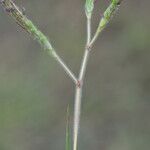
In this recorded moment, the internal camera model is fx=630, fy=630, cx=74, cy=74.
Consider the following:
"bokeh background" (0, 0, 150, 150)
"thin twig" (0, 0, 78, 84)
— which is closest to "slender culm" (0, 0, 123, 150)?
"thin twig" (0, 0, 78, 84)

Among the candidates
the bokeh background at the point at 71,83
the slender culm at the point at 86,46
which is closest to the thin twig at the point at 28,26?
the slender culm at the point at 86,46

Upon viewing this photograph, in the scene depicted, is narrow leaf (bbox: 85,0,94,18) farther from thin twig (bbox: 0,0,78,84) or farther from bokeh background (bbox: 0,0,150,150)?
bokeh background (bbox: 0,0,150,150)

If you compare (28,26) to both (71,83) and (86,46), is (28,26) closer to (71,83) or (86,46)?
(86,46)

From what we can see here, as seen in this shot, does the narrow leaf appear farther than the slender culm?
Yes

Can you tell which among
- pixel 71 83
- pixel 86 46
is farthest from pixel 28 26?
pixel 71 83

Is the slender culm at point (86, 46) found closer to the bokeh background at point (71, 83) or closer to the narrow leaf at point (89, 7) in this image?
the narrow leaf at point (89, 7)

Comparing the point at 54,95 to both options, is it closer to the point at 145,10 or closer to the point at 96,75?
the point at 96,75

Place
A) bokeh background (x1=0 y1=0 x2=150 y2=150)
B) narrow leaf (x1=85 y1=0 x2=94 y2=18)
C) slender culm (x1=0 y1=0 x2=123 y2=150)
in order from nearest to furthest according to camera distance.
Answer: slender culm (x1=0 y1=0 x2=123 y2=150), narrow leaf (x1=85 y1=0 x2=94 y2=18), bokeh background (x1=0 y1=0 x2=150 y2=150)
